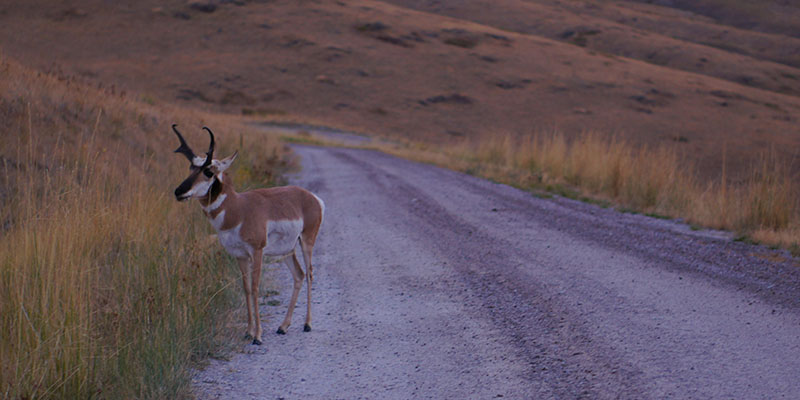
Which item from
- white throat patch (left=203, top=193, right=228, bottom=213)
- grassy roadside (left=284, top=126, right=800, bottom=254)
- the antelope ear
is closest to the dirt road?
grassy roadside (left=284, top=126, right=800, bottom=254)

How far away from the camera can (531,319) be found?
20.5 feet

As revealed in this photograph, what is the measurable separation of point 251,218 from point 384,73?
6677 centimetres

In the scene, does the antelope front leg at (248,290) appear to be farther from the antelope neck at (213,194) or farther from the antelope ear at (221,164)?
the antelope ear at (221,164)

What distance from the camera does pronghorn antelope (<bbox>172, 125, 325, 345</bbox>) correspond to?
542cm

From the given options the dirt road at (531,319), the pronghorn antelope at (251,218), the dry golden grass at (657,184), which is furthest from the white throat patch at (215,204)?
the dry golden grass at (657,184)

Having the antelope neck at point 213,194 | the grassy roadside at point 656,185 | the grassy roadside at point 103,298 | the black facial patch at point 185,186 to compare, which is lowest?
the grassy roadside at point 656,185

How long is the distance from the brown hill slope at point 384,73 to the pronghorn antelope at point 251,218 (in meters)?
45.2

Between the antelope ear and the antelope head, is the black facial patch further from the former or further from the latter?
the antelope ear

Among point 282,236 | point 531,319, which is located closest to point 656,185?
point 531,319

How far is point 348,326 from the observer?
627 centimetres

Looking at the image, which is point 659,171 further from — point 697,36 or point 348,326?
point 697,36

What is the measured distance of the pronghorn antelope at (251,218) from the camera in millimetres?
5422

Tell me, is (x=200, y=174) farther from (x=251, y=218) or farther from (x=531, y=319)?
(x=531, y=319)

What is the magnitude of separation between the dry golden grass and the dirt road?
3.88 feet
